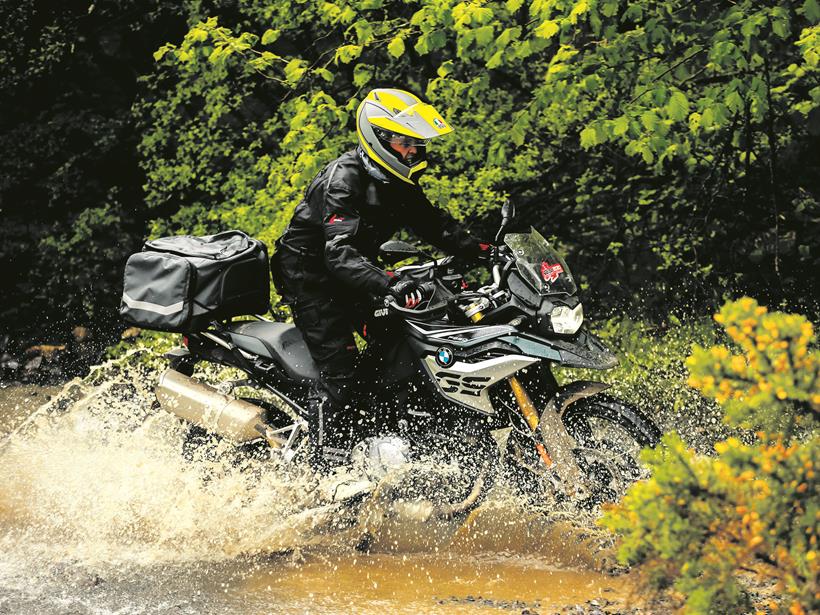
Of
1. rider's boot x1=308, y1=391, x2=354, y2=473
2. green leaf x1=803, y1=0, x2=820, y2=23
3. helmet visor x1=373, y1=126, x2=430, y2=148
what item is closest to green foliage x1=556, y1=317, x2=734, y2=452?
rider's boot x1=308, y1=391, x2=354, y2=473

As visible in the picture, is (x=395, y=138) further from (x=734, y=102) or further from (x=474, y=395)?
(x=734, y=102)

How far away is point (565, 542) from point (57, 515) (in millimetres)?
2596

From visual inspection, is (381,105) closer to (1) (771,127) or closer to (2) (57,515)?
(2) (57,515)

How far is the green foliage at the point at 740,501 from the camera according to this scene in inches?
111

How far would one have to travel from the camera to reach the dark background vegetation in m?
6.68

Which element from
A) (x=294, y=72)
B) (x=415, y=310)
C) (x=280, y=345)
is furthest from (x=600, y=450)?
(x=294, y=72)

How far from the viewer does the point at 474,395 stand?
473 cm

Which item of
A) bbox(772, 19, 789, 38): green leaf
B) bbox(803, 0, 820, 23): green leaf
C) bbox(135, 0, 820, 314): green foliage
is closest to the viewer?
bbox(803, 0, 820, 23): green leaf

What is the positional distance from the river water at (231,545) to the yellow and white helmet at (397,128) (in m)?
1.58

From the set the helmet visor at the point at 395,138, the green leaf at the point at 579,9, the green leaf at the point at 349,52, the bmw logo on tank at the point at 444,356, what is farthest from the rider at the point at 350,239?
the green leaf at the point at 349,52

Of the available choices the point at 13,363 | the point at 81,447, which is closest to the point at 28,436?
the point at 81,447

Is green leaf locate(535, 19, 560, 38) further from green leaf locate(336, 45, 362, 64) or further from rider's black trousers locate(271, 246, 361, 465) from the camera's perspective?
rider's black trousers locate(271, 246, 361, 465)

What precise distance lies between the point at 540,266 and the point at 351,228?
884 mm

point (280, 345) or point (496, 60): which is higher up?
point (496, 60)
